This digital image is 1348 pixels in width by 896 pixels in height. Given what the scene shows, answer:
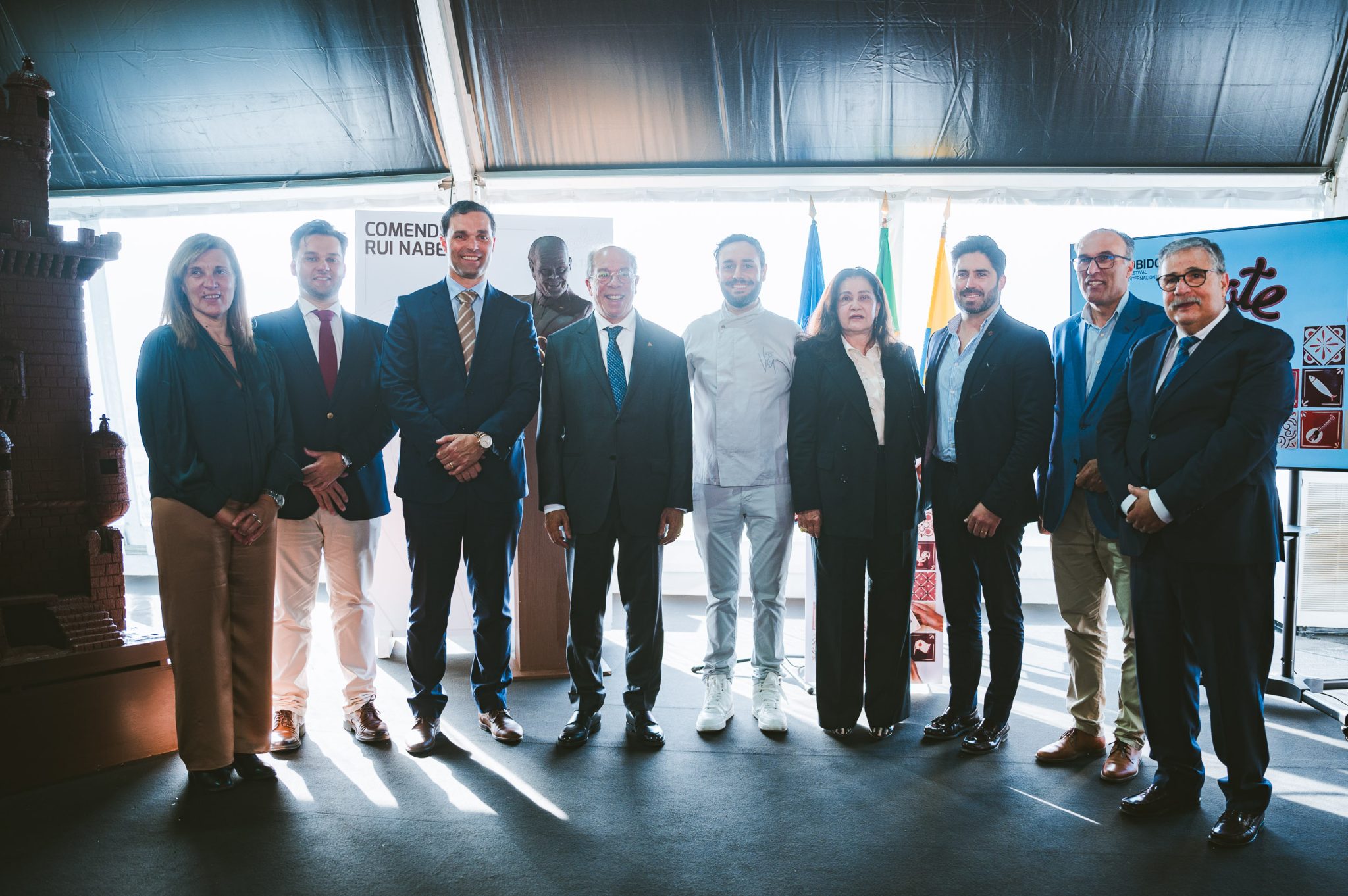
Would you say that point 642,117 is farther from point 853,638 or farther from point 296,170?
point 853,638

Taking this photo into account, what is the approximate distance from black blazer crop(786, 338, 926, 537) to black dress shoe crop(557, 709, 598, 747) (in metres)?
1.11

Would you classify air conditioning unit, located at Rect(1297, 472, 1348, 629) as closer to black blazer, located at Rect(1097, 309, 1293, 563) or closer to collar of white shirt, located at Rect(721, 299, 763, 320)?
black blazer, located at Rect(1097, 309, 1293, 563)

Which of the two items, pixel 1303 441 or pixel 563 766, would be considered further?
pixel 1303 441

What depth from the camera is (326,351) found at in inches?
118

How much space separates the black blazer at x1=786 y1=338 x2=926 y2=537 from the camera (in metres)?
2.92

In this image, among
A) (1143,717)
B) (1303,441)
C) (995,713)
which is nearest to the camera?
(1143,717)

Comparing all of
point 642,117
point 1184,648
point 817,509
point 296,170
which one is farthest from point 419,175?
point 1184,648

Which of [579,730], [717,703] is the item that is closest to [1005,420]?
[717,703]

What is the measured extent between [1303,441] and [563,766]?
349cm

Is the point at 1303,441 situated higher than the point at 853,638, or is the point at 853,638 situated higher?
the point at 1303,441

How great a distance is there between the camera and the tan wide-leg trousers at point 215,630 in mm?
2492

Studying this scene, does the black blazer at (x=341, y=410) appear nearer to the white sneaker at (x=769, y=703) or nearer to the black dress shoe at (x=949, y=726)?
the white sneaker at (x=769, y=703)

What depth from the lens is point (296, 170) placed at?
17.6 feet

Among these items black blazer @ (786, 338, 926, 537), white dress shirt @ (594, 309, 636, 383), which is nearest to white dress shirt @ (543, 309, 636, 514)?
white dress shirt @ (594, 309, 636, 383)
